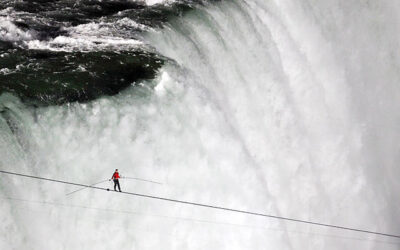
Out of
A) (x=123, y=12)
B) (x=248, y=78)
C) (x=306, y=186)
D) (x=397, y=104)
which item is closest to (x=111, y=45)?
(x=123, y=12)

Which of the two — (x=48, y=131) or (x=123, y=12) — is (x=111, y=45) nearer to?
(x=123, y=12)

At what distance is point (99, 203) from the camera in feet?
34.2

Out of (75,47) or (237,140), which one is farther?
(75,47)

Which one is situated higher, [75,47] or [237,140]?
[75,47]

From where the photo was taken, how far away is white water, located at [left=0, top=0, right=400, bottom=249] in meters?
10.3

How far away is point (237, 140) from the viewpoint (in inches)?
475

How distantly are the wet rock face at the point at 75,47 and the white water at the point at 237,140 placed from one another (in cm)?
A: 51

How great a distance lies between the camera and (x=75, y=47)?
13203mm

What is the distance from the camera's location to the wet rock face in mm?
11797

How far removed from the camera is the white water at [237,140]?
33.9ft

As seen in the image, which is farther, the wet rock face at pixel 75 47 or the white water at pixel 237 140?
the wet rock face at pixel 75 47

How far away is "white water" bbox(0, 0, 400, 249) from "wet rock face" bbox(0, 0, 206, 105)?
51cm

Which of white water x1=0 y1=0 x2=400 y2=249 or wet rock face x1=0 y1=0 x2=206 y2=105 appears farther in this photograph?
wet rock face x1=0 y1=0 x2=206 y2=105

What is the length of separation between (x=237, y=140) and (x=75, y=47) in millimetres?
4368
